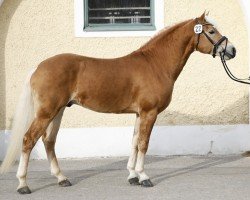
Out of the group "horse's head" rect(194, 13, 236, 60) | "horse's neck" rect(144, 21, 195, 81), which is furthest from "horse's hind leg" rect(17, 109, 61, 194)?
"horse's head" rect(194, 13, 236, 60)

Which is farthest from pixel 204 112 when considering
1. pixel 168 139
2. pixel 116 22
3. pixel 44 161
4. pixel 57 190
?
pixel 57 190

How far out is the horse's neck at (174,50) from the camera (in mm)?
7695

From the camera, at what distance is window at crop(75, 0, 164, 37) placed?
997cm

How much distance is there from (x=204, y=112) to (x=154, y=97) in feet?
9.13

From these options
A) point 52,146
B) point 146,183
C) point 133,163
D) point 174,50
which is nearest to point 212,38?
point 174,50

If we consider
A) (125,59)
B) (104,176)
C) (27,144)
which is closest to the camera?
(27,144)

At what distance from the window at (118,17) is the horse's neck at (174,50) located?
224 cm

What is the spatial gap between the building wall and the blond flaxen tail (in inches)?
102

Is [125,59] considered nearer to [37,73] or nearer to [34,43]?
[37,73]

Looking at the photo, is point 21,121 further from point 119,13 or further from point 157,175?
point 119,13

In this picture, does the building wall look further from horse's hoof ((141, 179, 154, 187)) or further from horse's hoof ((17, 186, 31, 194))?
horse's hoof ((17, 186, 31, 194))

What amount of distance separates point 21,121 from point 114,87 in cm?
120

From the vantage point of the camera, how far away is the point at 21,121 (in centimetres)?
733

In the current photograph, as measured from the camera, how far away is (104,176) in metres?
8.30
